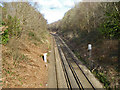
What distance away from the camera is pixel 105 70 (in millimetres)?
11781

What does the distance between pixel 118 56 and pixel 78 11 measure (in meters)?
22.5

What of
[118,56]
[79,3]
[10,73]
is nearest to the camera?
[10,73]

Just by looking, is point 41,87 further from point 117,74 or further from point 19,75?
point 117,74

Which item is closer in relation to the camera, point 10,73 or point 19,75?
point 10,73

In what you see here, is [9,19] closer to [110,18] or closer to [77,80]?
[77,80]

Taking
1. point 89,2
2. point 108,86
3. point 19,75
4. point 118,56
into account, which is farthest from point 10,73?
point 89,2

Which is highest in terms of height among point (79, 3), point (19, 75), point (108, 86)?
point (79, 3)

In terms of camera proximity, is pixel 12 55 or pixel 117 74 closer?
pixel 12 55

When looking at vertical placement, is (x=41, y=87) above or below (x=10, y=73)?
below

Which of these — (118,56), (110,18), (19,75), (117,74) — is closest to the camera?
(19,75)

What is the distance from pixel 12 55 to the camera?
9078mm

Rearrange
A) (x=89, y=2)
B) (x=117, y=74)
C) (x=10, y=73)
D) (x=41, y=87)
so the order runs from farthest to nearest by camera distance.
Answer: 1. (x=89, y=2)
2. (x=117, y=74)
3. (x=41, y=87)
4. (x=10, y=73)

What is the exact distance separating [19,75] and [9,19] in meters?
6.29

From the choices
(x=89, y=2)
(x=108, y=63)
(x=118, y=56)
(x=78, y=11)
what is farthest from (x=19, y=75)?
(x=78, y=11)
